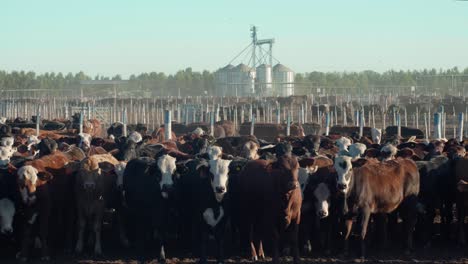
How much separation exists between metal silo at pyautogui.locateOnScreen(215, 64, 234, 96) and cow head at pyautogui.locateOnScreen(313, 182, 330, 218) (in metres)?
67.6

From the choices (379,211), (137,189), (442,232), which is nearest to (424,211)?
(442,232)

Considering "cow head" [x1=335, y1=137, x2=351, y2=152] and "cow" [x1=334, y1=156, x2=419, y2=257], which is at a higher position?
"cow head" [x1=335, y1=137, x2=351, y2=152]

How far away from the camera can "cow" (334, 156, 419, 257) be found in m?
11.2

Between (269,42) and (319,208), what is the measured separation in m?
68.7

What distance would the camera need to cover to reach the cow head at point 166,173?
1093 centimetres

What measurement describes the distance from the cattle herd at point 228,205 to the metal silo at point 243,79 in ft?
190

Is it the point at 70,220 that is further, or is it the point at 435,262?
the point at 70,220

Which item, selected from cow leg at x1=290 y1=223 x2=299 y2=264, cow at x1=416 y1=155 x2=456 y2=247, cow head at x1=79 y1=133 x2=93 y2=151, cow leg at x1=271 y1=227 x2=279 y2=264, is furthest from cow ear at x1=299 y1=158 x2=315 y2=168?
cow head at x1=79 y1=133 x2=93 y2=151

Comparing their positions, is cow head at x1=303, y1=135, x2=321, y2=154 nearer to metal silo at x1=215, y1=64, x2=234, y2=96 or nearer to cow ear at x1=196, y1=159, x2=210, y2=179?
cow ear at x1=196, y1=159, x2=210, y2=179

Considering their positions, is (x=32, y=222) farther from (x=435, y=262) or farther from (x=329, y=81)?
(x=329, y=81)

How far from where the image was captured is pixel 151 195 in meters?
11.2

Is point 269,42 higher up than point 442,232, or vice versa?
point 269,42

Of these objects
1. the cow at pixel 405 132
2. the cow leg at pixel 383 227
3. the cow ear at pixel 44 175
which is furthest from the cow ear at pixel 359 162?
the cow at pixel 405 132

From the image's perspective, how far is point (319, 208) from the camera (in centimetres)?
1125
